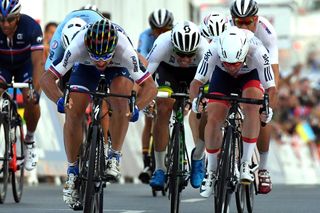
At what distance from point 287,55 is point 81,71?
31593mm

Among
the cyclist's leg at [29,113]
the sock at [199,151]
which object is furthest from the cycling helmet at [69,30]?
the sock at [199,151]

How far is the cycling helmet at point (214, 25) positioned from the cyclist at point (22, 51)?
1.87 m

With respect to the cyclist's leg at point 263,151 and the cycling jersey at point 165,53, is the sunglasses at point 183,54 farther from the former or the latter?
the cyclist's leg at point 263,151

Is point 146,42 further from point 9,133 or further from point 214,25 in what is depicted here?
point 9,133

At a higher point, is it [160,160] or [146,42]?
[146,42]

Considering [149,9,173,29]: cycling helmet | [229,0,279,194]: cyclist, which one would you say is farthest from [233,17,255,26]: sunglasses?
[149,9,173,29]: cycling helmet

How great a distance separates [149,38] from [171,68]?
3.47 metres

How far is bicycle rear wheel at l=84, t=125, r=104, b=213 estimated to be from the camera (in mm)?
11445

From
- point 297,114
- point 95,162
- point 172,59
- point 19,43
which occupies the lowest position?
point 297,114

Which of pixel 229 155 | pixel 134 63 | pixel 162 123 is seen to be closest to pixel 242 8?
pixel 162 123

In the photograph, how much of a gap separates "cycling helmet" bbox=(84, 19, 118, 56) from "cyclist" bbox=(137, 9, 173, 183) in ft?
17.9

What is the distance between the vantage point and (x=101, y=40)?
12148 mm

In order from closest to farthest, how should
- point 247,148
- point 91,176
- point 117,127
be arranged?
point 91,176 → point 117,127 → point 247,148

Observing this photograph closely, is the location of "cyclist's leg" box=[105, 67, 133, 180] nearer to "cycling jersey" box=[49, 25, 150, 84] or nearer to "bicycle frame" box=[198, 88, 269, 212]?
"cycling jersey" box=[49, 25, 150, 84]
